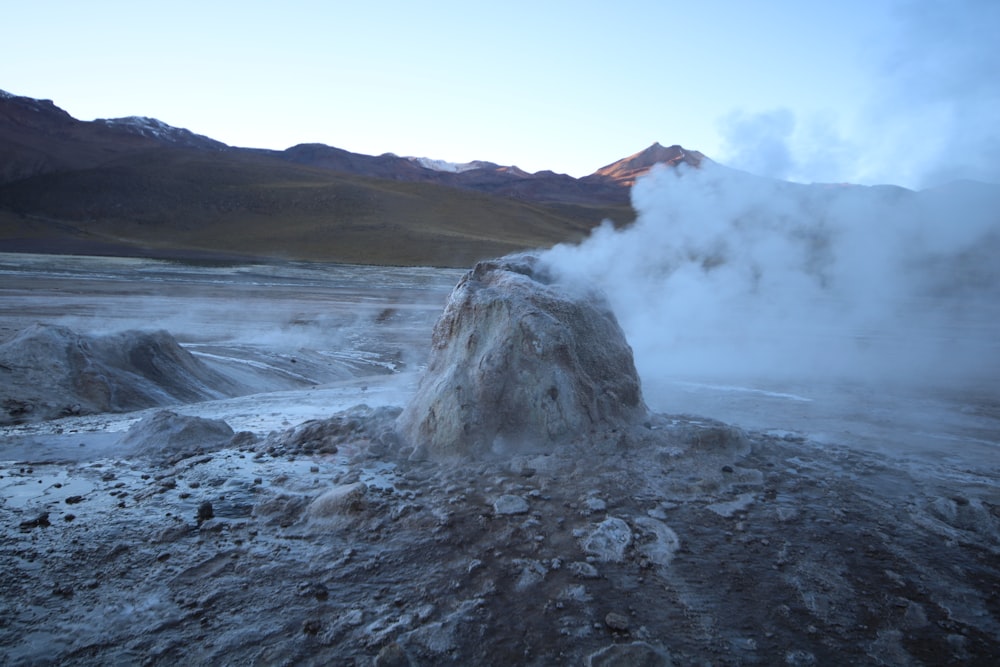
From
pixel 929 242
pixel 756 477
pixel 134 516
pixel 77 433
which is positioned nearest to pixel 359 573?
pixel 134 516

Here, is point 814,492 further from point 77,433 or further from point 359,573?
point 77,433

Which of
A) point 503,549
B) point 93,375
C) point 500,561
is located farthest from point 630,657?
point 93,375

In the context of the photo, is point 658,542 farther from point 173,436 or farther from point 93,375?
point 93,375

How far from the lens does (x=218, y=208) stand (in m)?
58.2

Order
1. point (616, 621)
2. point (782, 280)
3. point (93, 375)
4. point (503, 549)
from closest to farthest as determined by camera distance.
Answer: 1. point (616, 621)
2. point (503, 549)
3. point (93, 375)
4. point (782, 280)

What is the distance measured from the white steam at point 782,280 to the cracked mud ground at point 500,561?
3216 millimetres

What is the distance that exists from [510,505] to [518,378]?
1360 millimetres

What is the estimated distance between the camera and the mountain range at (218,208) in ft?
153

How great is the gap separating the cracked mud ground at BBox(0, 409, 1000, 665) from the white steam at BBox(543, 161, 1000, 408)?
3.22 meters

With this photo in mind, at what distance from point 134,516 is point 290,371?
6511 mm

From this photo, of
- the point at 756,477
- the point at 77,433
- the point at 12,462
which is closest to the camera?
the point at 756,477

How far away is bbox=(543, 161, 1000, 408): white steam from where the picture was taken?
34.7 ft

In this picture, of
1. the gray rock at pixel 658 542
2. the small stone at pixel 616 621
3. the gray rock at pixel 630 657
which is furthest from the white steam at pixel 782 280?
the gray rock at pixel 630 657

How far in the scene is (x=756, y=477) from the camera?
467cm
